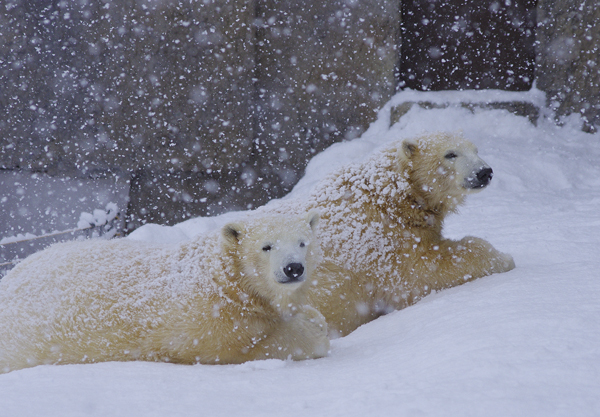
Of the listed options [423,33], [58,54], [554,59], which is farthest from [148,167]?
[554,59]

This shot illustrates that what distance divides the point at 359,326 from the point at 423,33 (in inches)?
188

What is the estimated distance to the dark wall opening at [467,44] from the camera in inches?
275

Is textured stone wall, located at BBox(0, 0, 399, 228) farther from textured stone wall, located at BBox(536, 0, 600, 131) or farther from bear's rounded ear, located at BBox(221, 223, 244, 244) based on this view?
bear's rounded ear, located at BBox(221, 223, 244, 244)

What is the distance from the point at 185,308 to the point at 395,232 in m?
1.37

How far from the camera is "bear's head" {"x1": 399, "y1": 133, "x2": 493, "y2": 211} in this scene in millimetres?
3516

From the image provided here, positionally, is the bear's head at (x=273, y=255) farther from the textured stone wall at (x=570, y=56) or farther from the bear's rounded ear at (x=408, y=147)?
the textured stone wall at (x=570, y=56)

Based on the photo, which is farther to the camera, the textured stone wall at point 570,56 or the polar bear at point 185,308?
the textured stone wall at point 570,56

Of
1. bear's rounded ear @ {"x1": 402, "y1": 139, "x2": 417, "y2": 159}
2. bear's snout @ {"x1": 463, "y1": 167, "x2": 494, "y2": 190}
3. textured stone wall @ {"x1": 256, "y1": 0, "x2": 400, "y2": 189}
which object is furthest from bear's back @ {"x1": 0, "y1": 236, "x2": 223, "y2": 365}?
textured stone wall @ {"x1": 256, "y1": 0, "x2": 400, "y2": 189}

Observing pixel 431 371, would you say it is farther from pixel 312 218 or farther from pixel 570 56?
pixel 570 56

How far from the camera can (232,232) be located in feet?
9.11

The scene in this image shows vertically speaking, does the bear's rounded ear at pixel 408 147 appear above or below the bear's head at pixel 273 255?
above

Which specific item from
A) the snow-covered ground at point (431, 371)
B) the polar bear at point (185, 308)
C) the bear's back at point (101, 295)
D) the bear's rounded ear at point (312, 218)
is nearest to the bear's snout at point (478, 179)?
the snow-covered ground at point (431, 371)

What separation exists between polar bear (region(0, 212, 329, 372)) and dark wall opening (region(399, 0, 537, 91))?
4885 mm

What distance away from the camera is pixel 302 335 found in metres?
2.73
